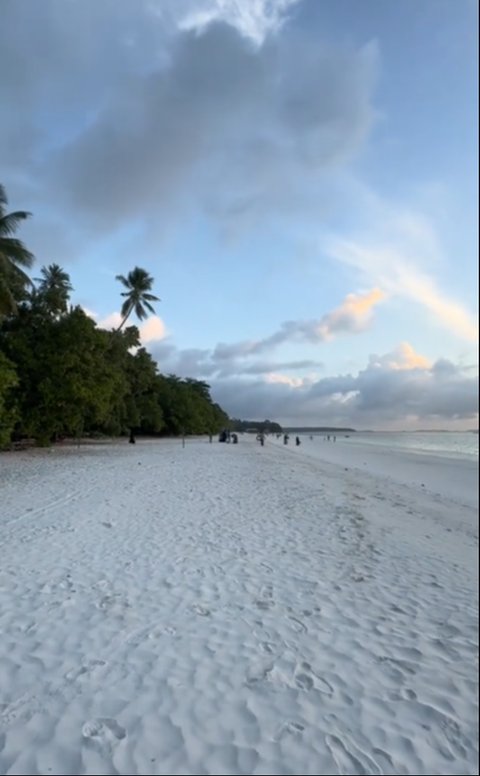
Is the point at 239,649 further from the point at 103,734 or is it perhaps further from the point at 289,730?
the point at 103,734

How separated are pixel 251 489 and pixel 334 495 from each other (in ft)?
8.57

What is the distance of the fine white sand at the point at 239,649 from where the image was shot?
2.91m

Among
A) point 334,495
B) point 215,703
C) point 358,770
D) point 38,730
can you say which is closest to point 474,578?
point 358,770

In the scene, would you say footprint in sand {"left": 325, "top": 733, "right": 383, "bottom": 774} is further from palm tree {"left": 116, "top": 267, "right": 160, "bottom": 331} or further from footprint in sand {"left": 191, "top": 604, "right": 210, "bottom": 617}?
palm tree {"left": 116, "top": 267, "right": 160, "bottom": 331}

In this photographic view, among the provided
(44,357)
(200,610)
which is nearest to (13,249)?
(44,357)

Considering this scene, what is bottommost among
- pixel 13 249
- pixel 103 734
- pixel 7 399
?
pixel 103 734

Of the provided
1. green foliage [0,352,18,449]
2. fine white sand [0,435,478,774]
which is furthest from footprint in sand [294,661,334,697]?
green foliage [0,352,18,449]

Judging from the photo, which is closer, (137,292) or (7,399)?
(7,399)

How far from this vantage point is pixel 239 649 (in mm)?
4270

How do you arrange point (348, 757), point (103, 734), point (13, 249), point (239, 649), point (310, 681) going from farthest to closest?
point (13, 249)
point (239, 649)
point (310, 681)
point (103, 734)
point (348, 757)

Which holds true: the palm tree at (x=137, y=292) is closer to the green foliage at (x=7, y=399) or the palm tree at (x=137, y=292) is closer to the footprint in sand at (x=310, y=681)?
the green foliage at (x=7, y=399)

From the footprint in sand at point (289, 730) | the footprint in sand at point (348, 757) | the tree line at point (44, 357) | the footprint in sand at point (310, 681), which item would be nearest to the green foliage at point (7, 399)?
the tree line at point (44, 357)

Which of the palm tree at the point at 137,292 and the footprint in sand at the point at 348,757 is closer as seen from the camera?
the footprint in sand at the point at 348,757

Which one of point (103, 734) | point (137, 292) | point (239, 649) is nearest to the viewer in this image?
point (103, 734)
